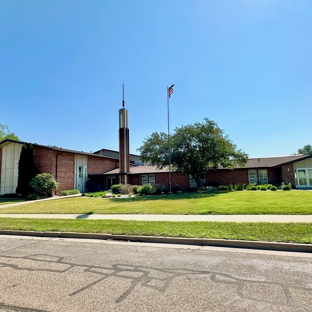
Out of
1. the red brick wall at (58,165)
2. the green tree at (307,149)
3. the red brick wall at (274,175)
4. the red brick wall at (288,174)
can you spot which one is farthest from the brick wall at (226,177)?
the green tree at (307,149)

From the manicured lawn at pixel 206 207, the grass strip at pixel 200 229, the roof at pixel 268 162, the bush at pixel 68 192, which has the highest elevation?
the roof at pixel 268 162

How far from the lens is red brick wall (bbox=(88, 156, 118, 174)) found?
32866 mm

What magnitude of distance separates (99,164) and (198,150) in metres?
15.9

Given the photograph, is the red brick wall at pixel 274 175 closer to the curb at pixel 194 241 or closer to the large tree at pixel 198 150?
the large tree at pixel 198 150

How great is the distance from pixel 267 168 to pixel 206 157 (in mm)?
8743

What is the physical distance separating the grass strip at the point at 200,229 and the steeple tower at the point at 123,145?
74.4ft

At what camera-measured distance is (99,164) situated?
34.7 m

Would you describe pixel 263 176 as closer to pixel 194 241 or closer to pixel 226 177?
pixel 226 177

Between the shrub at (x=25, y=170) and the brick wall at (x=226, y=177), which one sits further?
the brick wall at (x=226, y=177)

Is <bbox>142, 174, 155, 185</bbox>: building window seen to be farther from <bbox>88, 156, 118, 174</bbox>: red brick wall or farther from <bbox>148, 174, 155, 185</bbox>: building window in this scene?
<bbox>88, 156, 118, 174</bbox>: red brick wall

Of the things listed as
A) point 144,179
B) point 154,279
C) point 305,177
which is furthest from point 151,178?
point 154,279

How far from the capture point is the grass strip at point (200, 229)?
639cm

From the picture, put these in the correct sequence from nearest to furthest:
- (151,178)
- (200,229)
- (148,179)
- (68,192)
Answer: (200,229)
(68,192)
(151,178)
(148,179)

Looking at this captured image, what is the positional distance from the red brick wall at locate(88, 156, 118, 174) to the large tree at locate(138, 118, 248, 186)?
10346 mm
